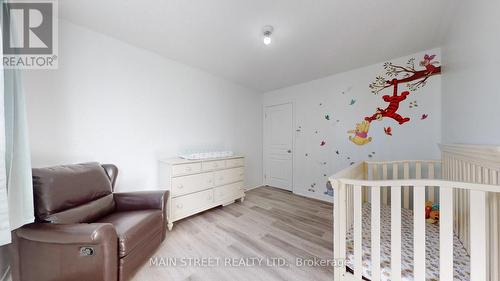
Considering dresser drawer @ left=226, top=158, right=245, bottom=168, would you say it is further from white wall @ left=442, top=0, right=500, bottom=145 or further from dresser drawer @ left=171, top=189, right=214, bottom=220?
white wall @ left=442, top=0, right=500, bottom=145

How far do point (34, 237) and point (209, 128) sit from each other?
2234 mm

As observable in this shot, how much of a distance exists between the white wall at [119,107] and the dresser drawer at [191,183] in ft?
1.37

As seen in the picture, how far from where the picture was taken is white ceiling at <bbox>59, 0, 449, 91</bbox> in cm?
150

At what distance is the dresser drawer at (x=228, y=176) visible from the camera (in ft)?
8.86

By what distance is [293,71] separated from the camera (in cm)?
287

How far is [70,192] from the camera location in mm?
1408

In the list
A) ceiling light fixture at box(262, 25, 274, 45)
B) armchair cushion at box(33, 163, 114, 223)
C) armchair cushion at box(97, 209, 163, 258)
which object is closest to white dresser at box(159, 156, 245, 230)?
armchair cushion at box(97, 209, 163, 258)

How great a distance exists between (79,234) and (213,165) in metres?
1.63

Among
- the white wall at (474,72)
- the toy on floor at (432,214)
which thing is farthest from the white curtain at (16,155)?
the toy on floor at (432,214)

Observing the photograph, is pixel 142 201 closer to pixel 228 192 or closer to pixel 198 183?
pixel 198 183

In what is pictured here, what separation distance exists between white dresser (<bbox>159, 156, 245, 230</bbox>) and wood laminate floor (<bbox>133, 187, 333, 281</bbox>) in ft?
0.59

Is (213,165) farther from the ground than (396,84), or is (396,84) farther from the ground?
(396,84)

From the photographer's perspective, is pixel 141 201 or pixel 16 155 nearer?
pixel 16 155

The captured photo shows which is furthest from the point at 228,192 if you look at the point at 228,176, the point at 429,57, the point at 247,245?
the point at 429,57
